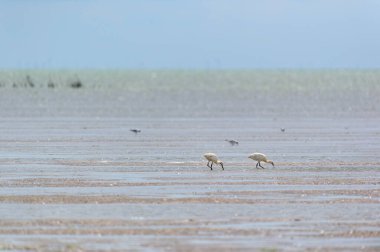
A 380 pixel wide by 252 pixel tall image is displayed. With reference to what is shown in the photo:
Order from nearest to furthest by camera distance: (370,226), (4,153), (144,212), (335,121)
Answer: (370,226), (144,212), (4,153), (335,121)

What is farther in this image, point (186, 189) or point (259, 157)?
point (259, 157)

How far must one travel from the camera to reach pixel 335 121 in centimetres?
5312

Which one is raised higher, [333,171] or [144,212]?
[333,171]

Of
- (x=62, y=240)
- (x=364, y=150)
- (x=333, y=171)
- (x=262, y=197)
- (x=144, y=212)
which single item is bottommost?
(x=62, y=240)

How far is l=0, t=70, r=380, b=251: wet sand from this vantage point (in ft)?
57.9

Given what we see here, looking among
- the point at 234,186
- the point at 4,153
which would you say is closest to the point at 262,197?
the point at 234,186

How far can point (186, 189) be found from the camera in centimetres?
2406

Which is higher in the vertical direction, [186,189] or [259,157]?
[259,157]

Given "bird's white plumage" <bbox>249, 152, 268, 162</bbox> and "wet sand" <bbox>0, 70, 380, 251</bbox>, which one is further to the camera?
"bird's white plumage" <bbox>249, 152, 268, 162</bbox>

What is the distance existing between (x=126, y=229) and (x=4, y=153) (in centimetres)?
1590

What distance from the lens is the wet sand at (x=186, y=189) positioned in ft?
57.9

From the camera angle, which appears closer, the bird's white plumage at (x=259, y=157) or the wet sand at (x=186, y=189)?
the wet sand at (x=186, y=189)

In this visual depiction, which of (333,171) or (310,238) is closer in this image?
(310,238)

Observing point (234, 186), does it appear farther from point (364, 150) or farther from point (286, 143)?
point (286, 143)
